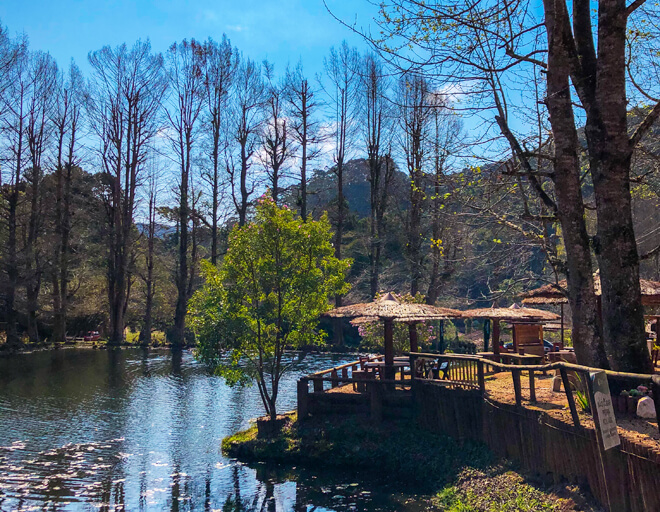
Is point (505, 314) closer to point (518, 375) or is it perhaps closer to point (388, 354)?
point (388, 354)

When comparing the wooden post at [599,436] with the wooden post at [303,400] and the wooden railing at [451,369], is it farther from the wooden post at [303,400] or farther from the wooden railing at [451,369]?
the wooden post at [303,400]

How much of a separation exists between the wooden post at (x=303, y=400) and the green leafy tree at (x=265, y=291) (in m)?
0.62

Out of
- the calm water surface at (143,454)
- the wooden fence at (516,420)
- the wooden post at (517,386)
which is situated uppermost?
the wooden post at (517,386)

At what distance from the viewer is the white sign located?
5.12 m

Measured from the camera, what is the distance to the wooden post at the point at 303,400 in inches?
525

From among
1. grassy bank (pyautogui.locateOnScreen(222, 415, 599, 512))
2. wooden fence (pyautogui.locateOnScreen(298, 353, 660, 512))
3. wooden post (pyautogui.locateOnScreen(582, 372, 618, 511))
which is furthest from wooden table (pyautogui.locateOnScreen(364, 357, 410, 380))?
wooden post (pyautogui.locateOnScreen(582, 372, 618, 511))

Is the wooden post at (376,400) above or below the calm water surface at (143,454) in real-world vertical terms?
above

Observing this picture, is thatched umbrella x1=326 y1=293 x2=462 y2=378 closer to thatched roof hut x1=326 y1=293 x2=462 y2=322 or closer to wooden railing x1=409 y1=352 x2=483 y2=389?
thatched roof hut x1=326 y1=293 x2=462 y2=322

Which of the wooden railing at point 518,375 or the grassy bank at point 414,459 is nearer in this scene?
the wooden railing at point 518,375

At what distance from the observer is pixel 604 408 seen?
5.20 m

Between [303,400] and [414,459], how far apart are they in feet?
10.4

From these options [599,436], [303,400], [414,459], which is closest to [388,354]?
[303,400]

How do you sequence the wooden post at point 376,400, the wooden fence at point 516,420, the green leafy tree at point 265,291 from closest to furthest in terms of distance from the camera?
the wooden fence at point 516,420, the wooden post at point 376,400, the green leafy tree at point 265,291

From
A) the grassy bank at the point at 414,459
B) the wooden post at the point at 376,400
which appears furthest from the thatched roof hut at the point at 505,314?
the grassy bank at the point at 414,459
